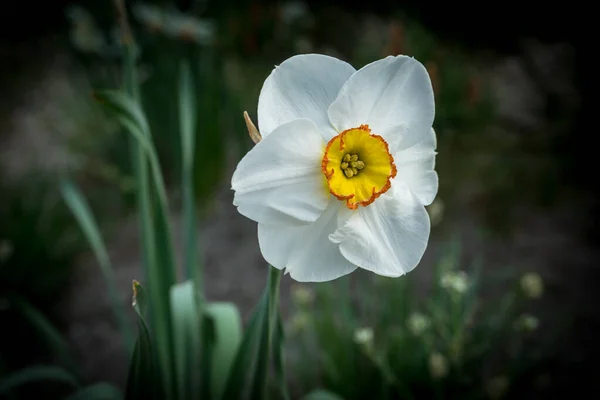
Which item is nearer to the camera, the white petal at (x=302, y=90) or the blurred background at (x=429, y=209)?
the white petal at (x=302, y=90)

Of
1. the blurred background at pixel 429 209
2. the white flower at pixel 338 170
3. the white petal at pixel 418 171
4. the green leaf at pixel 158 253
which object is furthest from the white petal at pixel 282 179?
the blurred background at pixel 429 209

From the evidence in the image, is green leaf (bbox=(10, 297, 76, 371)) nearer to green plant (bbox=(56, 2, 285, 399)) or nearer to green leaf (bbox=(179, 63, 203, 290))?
green plant (bbox=(56, 2, 285, 399))

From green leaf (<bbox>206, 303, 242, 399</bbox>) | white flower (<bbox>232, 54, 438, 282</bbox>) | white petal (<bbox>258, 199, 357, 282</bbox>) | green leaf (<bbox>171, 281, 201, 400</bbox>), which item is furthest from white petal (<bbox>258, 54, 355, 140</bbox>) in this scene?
green leaf (<bbox>206, 303, 242, 399</bbox>)

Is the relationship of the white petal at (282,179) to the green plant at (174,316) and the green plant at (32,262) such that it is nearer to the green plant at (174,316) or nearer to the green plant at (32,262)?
the green plant at (174,316)

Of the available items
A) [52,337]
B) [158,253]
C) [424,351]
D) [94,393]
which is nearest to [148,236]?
[158,253]

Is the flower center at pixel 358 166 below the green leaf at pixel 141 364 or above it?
above

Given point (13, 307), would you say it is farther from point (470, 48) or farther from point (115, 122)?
point (470, 48)
